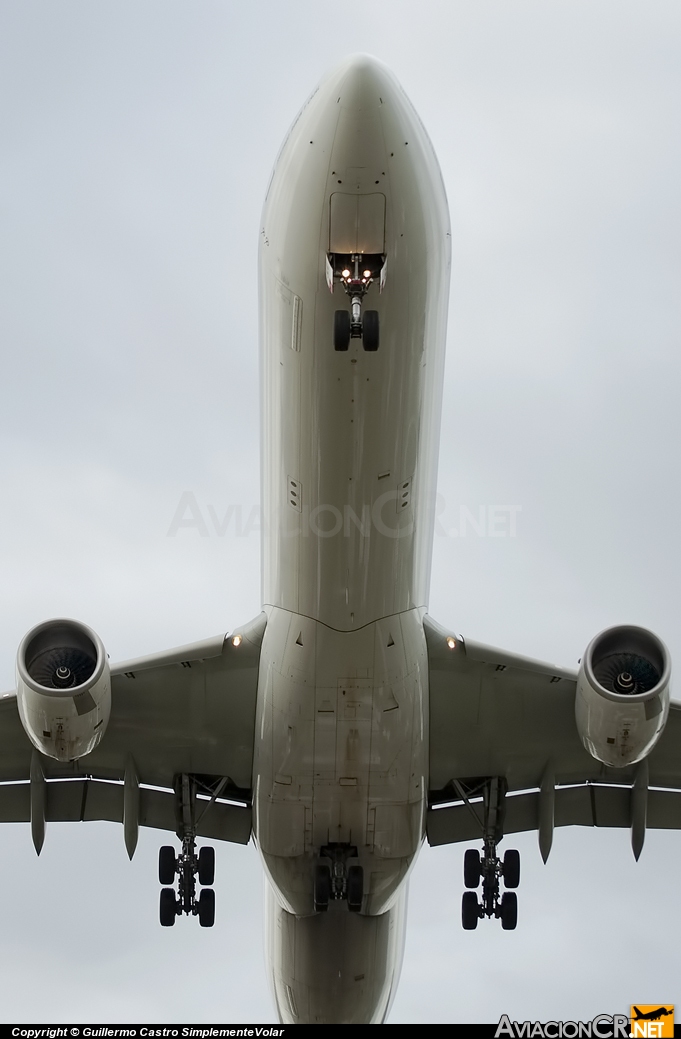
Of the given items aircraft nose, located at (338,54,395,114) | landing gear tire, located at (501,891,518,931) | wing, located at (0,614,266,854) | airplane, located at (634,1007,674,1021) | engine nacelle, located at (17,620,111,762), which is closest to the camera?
aircraft nose, located at (338,54,395,114)

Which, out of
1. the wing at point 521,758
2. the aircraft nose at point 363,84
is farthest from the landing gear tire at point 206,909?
the aircraft nose at point 363,84

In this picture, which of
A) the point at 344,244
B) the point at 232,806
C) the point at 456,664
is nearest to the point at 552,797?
the point at 456,664

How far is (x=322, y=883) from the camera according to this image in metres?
14.7

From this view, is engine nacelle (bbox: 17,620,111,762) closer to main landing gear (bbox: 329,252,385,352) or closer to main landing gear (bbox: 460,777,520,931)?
main landing gear (bbox: 329,252,385,352)

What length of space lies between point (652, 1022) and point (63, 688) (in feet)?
29.9

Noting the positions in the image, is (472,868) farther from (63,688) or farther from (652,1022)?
(63,688)

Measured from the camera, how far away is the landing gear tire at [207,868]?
1695cm

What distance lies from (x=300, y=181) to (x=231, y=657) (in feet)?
19.9

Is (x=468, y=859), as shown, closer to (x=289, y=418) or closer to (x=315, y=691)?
(x=315, y=691)

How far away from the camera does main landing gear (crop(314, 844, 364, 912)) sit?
1471cm

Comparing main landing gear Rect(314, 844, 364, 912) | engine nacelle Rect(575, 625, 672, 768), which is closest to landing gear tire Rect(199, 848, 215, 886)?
main landing gear Rect(314, 844, 364, 912)

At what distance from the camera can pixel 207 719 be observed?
15914mm

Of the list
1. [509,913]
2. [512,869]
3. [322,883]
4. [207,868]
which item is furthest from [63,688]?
[509,913]

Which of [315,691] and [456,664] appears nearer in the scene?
[315,691]
